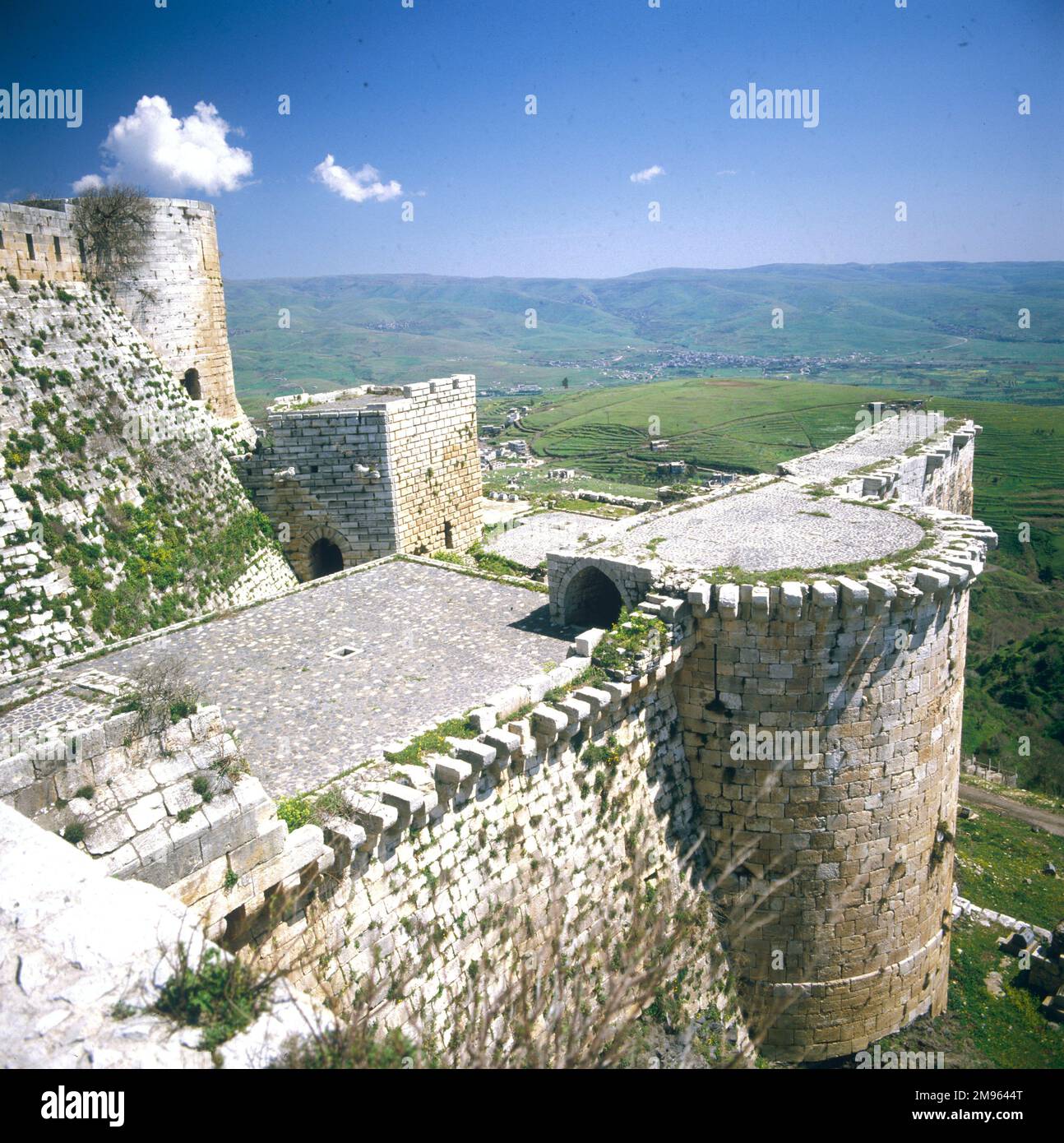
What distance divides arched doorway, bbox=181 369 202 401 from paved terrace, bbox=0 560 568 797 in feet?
20.5

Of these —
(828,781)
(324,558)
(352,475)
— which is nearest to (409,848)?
(828,781)

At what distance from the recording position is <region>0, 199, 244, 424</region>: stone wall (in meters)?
16.3

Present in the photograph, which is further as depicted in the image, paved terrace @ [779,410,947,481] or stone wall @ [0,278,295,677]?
paved terrace @ [779,410,947,481]

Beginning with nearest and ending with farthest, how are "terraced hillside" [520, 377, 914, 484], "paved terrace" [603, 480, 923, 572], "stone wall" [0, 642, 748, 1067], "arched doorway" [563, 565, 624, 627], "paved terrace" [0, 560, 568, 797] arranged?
"stone wall" [0, 642, 748, 1067], "paved terrace" [0, 560, 568, 797], "paved terrace" [603, 480, 923, 572], "arched doorway" [563, 565, 624, 627], "terraced hillside" [520, 377, 914, 484]

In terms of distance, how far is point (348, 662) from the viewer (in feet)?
43.5

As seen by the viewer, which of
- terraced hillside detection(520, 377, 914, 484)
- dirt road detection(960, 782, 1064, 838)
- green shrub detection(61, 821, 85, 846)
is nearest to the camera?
green shrub detection(61, 821, 85, 846)

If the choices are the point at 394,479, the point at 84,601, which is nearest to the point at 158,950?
the point at 84,601

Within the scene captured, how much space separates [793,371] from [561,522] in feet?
582

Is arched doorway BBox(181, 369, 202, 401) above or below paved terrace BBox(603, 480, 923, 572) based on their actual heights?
above

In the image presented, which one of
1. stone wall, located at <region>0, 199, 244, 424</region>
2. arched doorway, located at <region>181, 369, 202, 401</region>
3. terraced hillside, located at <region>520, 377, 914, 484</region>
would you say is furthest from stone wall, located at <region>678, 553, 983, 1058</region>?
terraced hillside, located at <region>520, 377, 914, 484</region>

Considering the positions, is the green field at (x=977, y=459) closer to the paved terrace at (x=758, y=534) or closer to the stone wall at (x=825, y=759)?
the paved terrace at (x=758, y=534)

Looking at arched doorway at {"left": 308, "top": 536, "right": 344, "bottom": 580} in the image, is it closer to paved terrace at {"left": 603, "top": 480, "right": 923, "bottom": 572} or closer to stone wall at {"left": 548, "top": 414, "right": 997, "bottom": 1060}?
stone wall at {"left": 548, "top": 414, "right": 997, "bottom": 1060}

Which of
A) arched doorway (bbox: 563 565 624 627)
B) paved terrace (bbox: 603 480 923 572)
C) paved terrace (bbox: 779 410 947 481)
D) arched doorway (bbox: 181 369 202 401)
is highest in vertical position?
arched doorway (bbox: 181 369 202 401)
